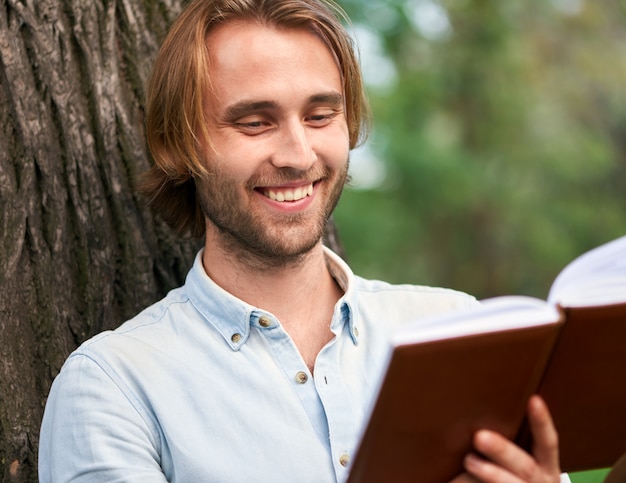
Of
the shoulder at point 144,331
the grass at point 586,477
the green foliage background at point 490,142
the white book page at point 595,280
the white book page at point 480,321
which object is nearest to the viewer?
the white book page at point 480,321

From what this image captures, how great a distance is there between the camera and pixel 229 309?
6.64ft

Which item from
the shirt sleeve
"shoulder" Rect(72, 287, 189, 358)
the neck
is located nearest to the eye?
the neck

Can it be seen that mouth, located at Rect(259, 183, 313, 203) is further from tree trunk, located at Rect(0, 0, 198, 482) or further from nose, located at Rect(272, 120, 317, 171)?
tree trunk, located at Rect(0, 0, 198, 482)

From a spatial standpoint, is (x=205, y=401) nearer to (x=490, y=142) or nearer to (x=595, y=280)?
(x=595, y=280)

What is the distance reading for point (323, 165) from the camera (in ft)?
6.94

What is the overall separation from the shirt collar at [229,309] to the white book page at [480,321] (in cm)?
69

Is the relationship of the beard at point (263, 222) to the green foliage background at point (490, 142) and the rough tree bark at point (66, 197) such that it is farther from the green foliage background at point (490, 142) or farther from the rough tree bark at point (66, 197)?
the green foliage background at point (490, 142)

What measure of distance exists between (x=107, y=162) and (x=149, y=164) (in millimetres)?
128

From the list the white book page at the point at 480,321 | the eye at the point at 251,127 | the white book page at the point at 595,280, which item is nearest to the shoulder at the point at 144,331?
the eye at the point at 251,127

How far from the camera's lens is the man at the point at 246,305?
1863mm

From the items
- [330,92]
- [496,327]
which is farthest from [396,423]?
[330,92]

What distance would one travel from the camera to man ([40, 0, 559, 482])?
1.86m

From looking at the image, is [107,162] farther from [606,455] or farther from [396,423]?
[606,455]

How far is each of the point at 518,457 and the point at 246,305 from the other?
73cm
